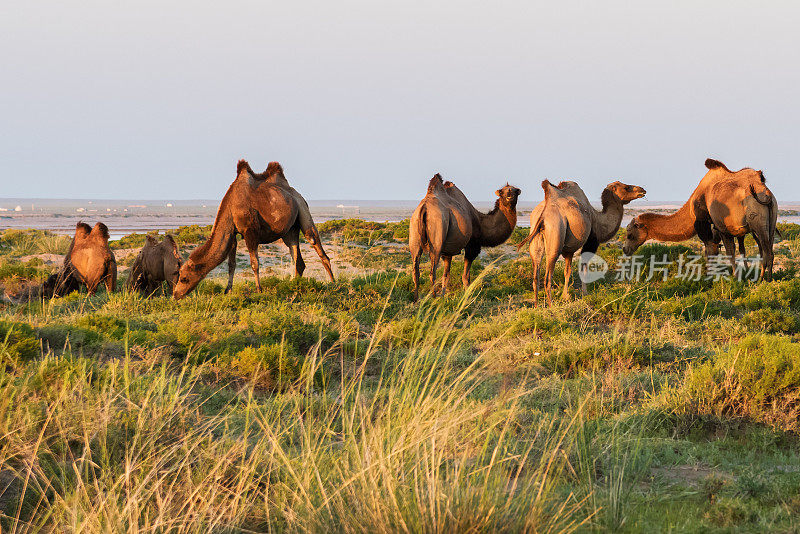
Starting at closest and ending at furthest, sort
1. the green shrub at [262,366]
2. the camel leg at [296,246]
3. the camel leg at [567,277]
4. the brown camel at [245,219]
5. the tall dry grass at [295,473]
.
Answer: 1. the tall dry grass at [295,473]
2. the green shrub at [262,366]
3. the camel leg at [567,277]
4. the brown camel at [245,219]
5. the camel leg at [296,246]

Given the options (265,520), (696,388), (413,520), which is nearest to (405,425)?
(413,520)

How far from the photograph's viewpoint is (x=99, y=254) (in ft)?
40.7

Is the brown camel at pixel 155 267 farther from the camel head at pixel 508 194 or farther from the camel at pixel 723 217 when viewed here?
the camel at pixel 723 217

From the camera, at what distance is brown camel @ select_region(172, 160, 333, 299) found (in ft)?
36.3

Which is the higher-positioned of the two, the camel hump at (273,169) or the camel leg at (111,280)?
the camel hump at (273,169)

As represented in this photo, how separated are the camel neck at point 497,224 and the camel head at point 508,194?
21 centimetres

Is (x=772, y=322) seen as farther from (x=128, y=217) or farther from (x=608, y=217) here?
(x=128, y=217)

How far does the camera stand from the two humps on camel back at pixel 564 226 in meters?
10.3

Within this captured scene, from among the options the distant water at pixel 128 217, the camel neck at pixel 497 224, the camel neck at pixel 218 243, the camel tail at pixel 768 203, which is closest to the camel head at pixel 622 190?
the camel neck at pixel 497 224

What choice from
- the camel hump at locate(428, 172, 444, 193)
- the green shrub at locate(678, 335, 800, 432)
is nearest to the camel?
the camel hump at locate(428, 172, 444, 193)

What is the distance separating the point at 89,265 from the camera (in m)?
12.4

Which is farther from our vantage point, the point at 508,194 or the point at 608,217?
the point at 608,217

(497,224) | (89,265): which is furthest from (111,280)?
(497,224)

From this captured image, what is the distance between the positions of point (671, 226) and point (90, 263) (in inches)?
423
